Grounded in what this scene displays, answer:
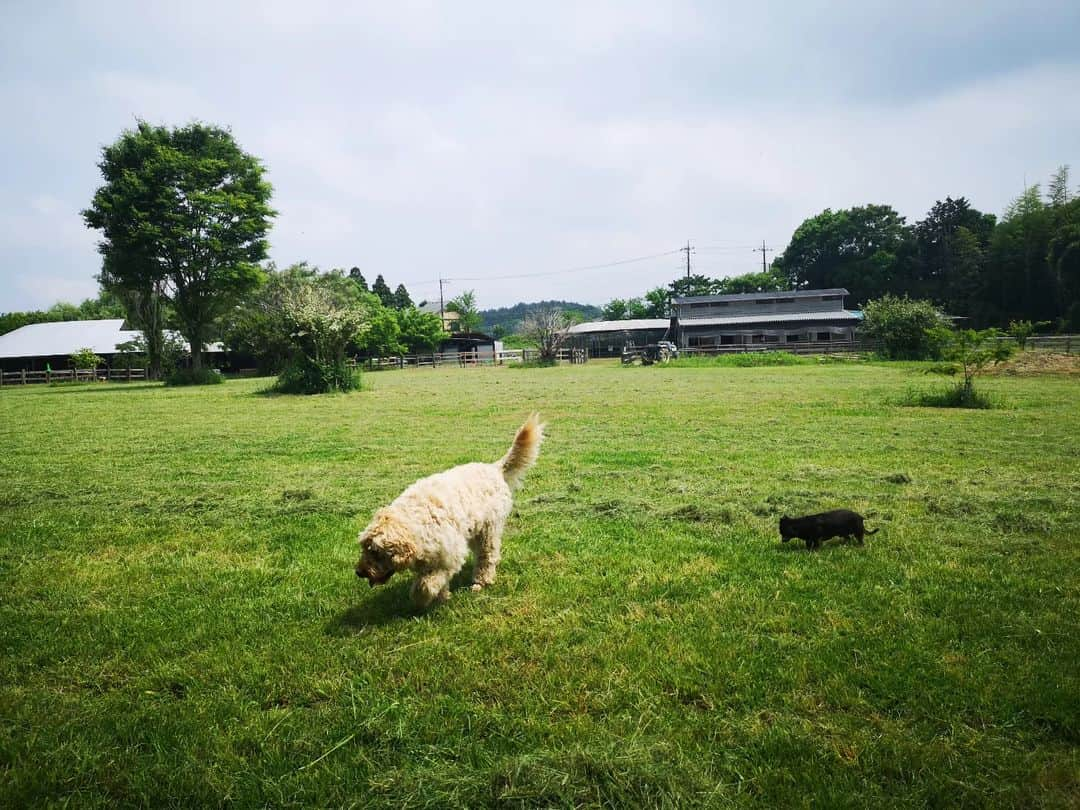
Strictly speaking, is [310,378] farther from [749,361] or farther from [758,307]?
[758,307]

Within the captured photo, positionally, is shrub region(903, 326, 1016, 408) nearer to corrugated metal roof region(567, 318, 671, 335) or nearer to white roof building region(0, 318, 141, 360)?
corrugated metal roof region(567, 318, 671, 335)

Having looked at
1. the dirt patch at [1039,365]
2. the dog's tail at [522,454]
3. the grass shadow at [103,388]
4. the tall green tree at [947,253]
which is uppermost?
the tall green tree at [947,253]

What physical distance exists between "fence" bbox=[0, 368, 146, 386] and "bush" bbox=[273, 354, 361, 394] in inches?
1152

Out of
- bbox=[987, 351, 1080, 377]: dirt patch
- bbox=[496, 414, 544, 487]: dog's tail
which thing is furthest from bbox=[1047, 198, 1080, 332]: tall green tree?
bbox=[496, 414, 544, 487]: dog's tail

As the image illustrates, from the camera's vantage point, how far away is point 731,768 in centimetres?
235

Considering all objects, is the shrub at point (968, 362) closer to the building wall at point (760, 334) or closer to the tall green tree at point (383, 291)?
the building wall at point (760, 334)

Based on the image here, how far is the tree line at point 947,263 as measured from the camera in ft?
181

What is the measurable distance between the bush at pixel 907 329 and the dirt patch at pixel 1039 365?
223 inches

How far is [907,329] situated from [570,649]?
1386 inches

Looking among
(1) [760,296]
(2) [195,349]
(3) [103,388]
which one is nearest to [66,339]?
(3) [103,388]

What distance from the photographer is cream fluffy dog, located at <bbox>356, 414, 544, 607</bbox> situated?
364 centimetres

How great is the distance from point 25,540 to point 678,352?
4532 centimetres

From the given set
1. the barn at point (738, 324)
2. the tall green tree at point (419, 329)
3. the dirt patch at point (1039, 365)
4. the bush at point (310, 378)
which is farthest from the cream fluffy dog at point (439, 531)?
the tall green tree at point (419, 329)

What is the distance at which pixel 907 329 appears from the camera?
31.5m
